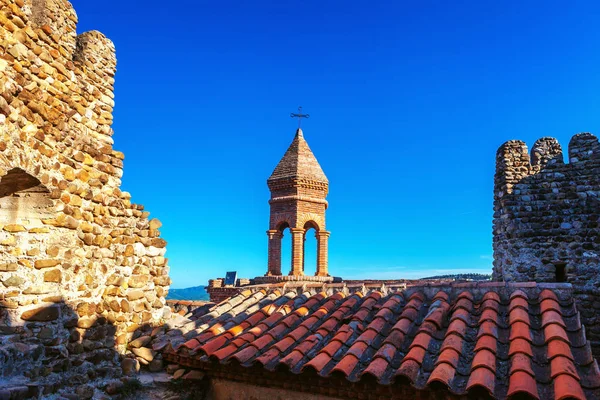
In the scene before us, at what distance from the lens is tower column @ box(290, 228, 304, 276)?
63.1 feet

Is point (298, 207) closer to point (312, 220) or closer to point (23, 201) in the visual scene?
point (312, 220)

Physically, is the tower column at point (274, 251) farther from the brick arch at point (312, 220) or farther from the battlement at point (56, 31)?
the battlement at point (56, 31)

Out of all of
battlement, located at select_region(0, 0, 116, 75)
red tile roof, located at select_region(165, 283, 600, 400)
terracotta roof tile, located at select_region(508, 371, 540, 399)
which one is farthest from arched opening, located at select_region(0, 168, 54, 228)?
terracotta roof tile, located at select_region(508, 371, 540, 399)

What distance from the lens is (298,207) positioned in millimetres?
19828

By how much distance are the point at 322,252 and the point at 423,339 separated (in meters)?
15.7

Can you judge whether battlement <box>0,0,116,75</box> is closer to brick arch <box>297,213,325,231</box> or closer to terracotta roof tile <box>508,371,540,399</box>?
terracotta roof tile <box>508,371,540,399</box>

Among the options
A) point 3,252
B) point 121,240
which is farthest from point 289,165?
point 3,252

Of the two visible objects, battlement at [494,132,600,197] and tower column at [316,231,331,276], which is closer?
battlement at [494,132,600,197]

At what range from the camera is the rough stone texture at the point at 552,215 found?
291 inches

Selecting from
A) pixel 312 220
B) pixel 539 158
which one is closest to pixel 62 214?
pixel 539 158

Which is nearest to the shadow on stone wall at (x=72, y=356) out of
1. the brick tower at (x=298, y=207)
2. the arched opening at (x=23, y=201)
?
the arched opening at (x=23, y=201)

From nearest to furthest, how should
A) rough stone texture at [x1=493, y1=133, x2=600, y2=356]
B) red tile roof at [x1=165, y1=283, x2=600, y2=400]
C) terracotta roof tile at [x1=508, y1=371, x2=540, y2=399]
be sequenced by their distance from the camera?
terracotta roof tile at [x1=508, y1=371, x2=540, y2=399], red tile roof at [x1=165, y1=283, x2=600, y2=400], rough stone texture at [x1=493, y1=133, x2=600, y2=356]

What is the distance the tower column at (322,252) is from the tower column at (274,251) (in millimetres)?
1748

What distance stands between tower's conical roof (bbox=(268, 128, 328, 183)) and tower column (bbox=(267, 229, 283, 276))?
8.45 feet
